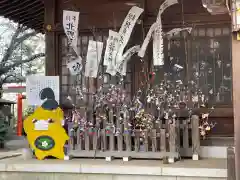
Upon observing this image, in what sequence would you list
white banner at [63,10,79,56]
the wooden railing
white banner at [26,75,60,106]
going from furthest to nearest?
white banner at [26,75,60,106]
white banner at [63,10,79,56]
the wooden railing

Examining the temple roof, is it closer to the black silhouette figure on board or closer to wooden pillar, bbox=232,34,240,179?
the black silhouette figure on board

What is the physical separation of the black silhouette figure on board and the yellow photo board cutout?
11cm

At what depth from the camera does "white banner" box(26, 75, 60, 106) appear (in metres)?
7.49

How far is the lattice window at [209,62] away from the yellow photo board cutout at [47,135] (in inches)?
97.1

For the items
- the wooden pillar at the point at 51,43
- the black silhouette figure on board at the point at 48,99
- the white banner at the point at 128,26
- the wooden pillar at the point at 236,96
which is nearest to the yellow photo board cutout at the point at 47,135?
the black silhouette figure on board at the point at 48,99

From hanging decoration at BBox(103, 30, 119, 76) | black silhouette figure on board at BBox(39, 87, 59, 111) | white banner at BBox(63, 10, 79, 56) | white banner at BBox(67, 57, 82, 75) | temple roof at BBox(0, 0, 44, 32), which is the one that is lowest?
black silhouette figure on board at BBox(39, 87, 59, 111)

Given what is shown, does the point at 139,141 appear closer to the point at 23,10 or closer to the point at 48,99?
the point at 48,99

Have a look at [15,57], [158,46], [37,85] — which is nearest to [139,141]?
[158,46]

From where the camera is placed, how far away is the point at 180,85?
7.13 m

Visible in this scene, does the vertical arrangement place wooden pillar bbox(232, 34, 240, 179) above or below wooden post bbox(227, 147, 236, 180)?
above

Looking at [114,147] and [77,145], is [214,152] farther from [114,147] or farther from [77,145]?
[77,145]

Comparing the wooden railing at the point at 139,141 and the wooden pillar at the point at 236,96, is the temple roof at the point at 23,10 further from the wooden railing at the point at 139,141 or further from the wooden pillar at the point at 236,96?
the wooden pillar at the point at 236,96

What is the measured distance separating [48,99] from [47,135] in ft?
2.49

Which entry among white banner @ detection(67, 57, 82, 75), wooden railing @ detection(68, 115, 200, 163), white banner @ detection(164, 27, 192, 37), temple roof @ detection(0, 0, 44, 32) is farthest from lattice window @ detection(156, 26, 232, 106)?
temple roof @ detection(0, 0, 44, 32)
